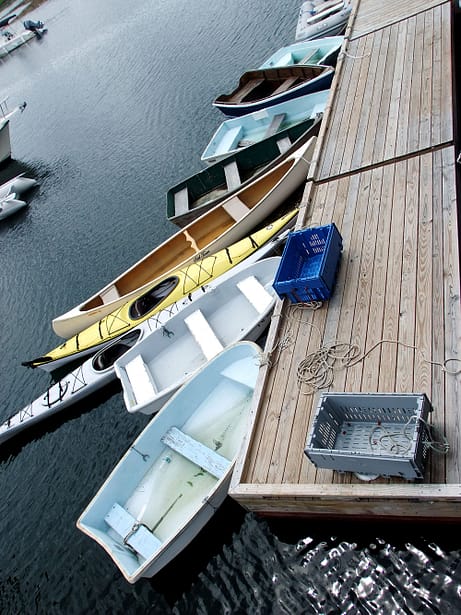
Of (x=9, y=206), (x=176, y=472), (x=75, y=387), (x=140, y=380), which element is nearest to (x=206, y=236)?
(x=140, y=380)

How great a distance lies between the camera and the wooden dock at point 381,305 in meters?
6.73

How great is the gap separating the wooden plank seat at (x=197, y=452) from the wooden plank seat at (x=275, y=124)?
12225 mm

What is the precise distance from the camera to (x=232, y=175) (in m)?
17.1

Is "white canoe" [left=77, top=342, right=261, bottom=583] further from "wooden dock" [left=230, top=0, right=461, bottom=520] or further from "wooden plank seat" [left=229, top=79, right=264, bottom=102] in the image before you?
"wooden plank seat" [left=229, top=79, right=264, bottom=102]

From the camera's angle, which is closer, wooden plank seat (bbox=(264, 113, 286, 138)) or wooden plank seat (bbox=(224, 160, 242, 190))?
wooden plank seat (bbox=(224, 160, 242, 190))

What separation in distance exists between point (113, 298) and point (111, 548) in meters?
8.25

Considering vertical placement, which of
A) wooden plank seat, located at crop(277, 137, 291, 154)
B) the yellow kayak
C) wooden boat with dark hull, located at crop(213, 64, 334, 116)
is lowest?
the yellow kayak

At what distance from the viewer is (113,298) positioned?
15.5 meters

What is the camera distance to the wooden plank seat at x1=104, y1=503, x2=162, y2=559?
893 centimetres

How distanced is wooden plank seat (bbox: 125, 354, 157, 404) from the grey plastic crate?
16.8ft

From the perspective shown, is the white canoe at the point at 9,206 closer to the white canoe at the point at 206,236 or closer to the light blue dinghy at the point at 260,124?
the light blue dinghy at the point at 260,124

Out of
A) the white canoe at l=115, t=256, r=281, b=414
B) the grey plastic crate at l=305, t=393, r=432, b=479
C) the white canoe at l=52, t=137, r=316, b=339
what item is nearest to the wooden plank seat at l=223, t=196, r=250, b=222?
the white canoe at l=52, t=137, r=316, b=339

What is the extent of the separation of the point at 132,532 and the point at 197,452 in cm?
186

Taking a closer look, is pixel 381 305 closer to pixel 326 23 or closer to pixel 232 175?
pixel 232 175
